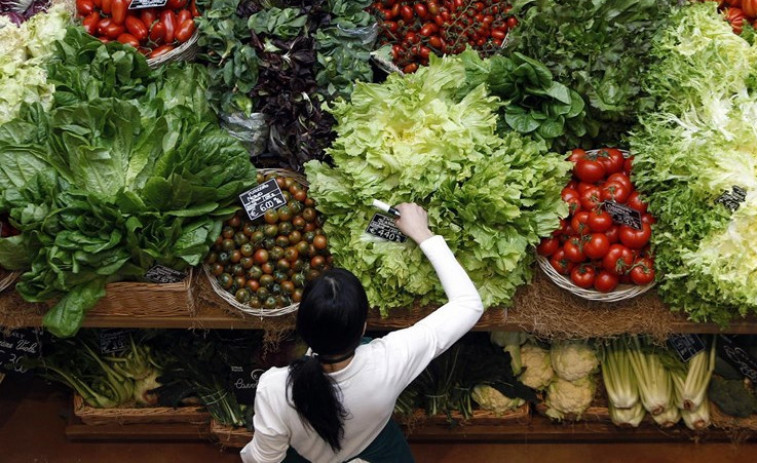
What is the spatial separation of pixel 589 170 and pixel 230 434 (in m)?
2.05

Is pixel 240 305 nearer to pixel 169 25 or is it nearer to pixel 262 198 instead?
pixel 262 198

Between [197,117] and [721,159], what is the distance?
2.04 m

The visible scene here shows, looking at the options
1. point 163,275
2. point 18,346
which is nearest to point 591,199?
point 163,275

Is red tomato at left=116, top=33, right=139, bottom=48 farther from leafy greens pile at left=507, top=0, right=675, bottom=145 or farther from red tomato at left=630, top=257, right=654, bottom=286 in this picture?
red tomato at left=630, top=257, right=654, bottom=286

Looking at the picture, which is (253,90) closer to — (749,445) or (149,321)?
(149,321)

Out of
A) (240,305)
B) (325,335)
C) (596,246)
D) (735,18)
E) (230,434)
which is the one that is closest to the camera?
(325,335)

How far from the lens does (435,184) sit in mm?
2547

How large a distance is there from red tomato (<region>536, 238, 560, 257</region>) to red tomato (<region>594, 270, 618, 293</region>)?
7.6 inches

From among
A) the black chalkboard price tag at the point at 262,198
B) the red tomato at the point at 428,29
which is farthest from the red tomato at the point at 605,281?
the red tomato at the point at 428,29

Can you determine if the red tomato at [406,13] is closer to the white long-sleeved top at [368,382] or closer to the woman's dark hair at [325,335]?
the white long-sleeved top at [368,382]

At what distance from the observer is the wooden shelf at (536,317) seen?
9.02ft

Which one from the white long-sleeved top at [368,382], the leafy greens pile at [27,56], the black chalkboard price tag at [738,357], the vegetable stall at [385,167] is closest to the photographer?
the white long-sleeved top at [368,382]

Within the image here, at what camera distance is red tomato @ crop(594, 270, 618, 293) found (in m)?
2.64

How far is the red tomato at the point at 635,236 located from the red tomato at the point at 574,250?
0.16 meters
